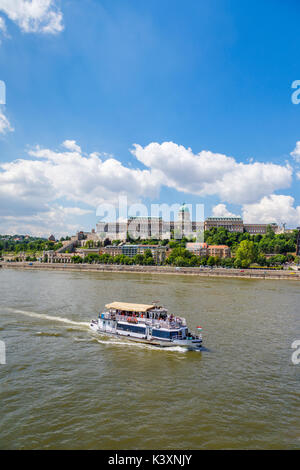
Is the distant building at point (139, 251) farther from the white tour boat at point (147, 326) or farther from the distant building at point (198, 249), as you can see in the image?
the white tour boat at point (147, 326)

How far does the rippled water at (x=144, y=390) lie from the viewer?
44.1ft

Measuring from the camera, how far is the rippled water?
529 inches

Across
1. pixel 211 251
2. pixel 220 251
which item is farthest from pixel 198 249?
pixel 220 251

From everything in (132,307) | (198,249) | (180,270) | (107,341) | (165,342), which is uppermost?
(198,249)

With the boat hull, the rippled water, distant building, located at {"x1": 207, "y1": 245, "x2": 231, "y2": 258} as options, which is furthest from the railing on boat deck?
distant building, located at {"x1": 207, "y1": 245, "x2": 231, "y2": 258}

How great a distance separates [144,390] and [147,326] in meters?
8.93

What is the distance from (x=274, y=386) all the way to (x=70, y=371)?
473 inches

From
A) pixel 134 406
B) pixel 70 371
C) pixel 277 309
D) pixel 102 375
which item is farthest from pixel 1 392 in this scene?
pixel 277 309

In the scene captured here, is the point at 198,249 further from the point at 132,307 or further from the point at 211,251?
the point at 132,307

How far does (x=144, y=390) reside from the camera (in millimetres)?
17453

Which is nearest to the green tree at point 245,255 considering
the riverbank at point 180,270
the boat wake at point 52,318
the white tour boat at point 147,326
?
the riverbank at point 180,270

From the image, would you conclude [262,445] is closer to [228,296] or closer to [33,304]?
[33,304]

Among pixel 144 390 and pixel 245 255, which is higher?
pixel 245 255

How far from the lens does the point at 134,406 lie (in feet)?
51.4
